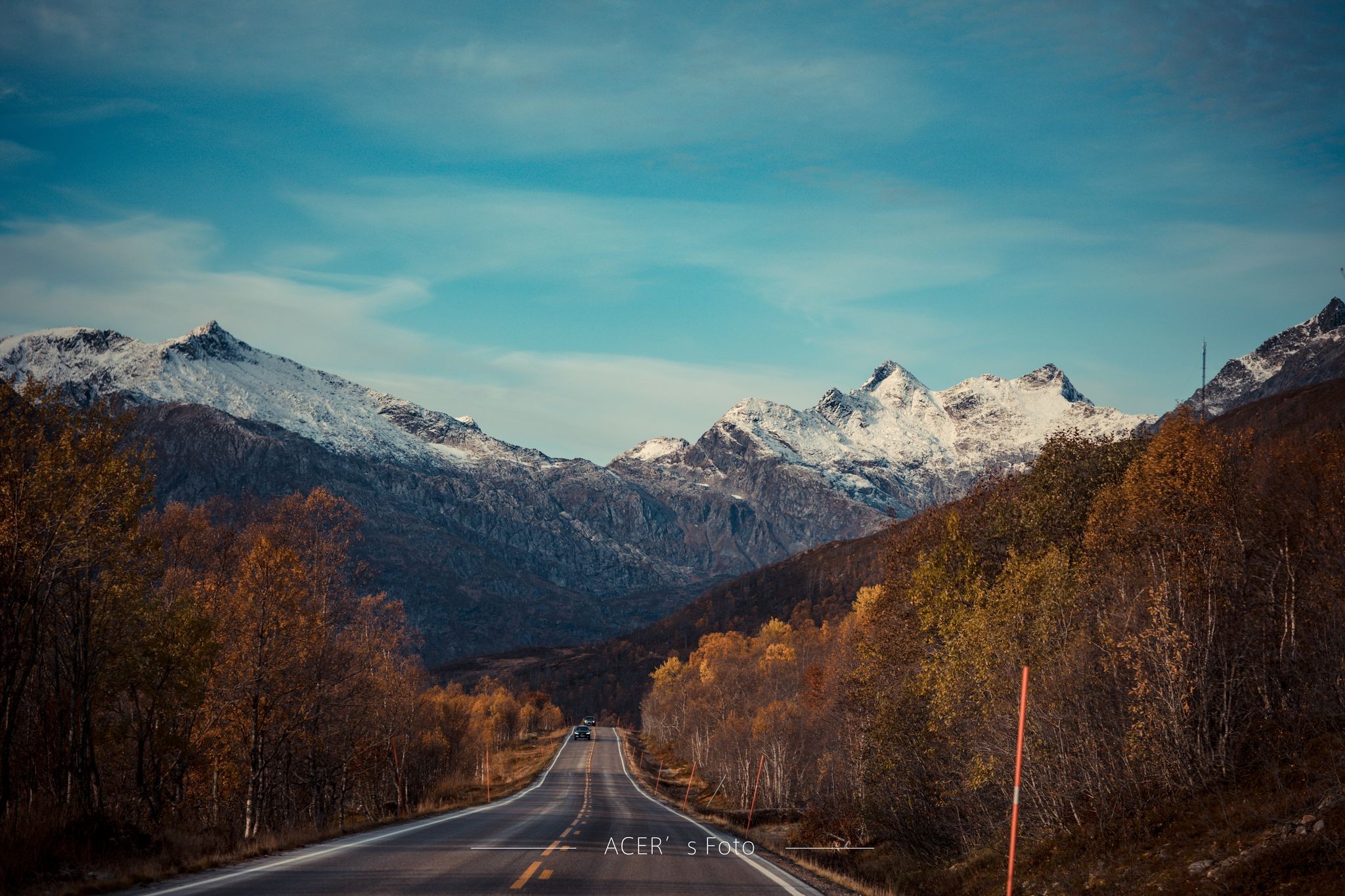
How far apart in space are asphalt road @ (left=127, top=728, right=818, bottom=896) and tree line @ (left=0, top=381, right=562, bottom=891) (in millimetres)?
3719

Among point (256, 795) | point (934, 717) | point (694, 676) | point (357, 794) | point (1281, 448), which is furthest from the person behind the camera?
point (694, 676)

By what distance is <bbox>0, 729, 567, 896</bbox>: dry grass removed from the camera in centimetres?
1396

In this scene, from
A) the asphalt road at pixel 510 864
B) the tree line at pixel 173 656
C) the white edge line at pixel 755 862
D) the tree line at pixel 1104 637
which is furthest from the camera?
the tree line at pixel 173 656

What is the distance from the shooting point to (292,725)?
40062 mm

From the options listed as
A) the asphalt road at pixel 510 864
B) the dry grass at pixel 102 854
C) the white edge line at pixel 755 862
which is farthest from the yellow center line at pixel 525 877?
the dry grass at pixel 102 854

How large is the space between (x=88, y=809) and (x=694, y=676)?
11490 cm

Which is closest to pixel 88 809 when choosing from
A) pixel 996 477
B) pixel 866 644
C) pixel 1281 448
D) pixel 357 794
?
pixel 866 644

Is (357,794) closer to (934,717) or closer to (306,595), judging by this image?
(306,595)

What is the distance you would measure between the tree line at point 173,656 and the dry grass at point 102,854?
39 cm

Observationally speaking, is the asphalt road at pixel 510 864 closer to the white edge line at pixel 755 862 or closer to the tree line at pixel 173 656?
the white edge line at pixel 755 862

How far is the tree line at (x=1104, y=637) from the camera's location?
21625 mm

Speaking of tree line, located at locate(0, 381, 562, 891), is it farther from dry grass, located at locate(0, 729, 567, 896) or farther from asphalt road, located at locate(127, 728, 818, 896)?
asphalt road, located at locate(127, 728, 818, 896)

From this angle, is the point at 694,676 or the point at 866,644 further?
the point at 694,676

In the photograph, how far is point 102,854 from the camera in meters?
16.6
